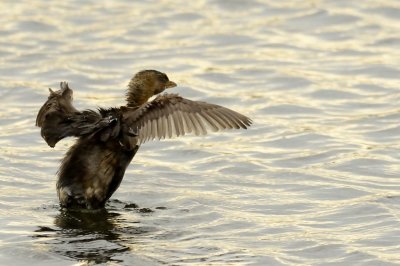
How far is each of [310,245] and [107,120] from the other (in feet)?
7.18

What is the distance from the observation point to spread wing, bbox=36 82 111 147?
36.6ft

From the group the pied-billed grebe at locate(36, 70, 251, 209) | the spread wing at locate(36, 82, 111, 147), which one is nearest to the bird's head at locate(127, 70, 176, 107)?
the pied-billed grebe at locate(36, 70, 251, 209)

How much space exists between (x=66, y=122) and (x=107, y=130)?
0.40m

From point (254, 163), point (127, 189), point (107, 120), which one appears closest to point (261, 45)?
point (254, 163)

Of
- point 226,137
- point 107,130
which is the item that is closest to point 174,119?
point 107,130

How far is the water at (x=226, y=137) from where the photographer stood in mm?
10539

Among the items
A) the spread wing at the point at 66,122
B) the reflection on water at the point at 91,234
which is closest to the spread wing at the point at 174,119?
the spread wing at the point at 66,122

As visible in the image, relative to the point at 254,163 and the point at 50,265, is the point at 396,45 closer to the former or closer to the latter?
the point at 254,163

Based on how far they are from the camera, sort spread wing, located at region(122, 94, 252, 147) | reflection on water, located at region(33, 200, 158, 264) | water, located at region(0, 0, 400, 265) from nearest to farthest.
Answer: reflection on water, located at region(33, 200, 158, 264) → water, located at region(0, 0, 400, 265) → spread wing, located at region(122, 94, 252, 147)

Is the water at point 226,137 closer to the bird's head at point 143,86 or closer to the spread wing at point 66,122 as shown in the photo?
the spread wing at point 66,122

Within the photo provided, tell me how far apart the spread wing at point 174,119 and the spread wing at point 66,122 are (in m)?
0.25

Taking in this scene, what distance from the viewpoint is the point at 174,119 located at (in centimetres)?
1116

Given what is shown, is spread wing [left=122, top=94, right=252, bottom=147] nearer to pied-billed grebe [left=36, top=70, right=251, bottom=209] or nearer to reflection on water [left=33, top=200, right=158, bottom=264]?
pied-billed grebe [left=36, top=70, right=251, bottom=209]

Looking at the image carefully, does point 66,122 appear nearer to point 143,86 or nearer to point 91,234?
point 91,234
